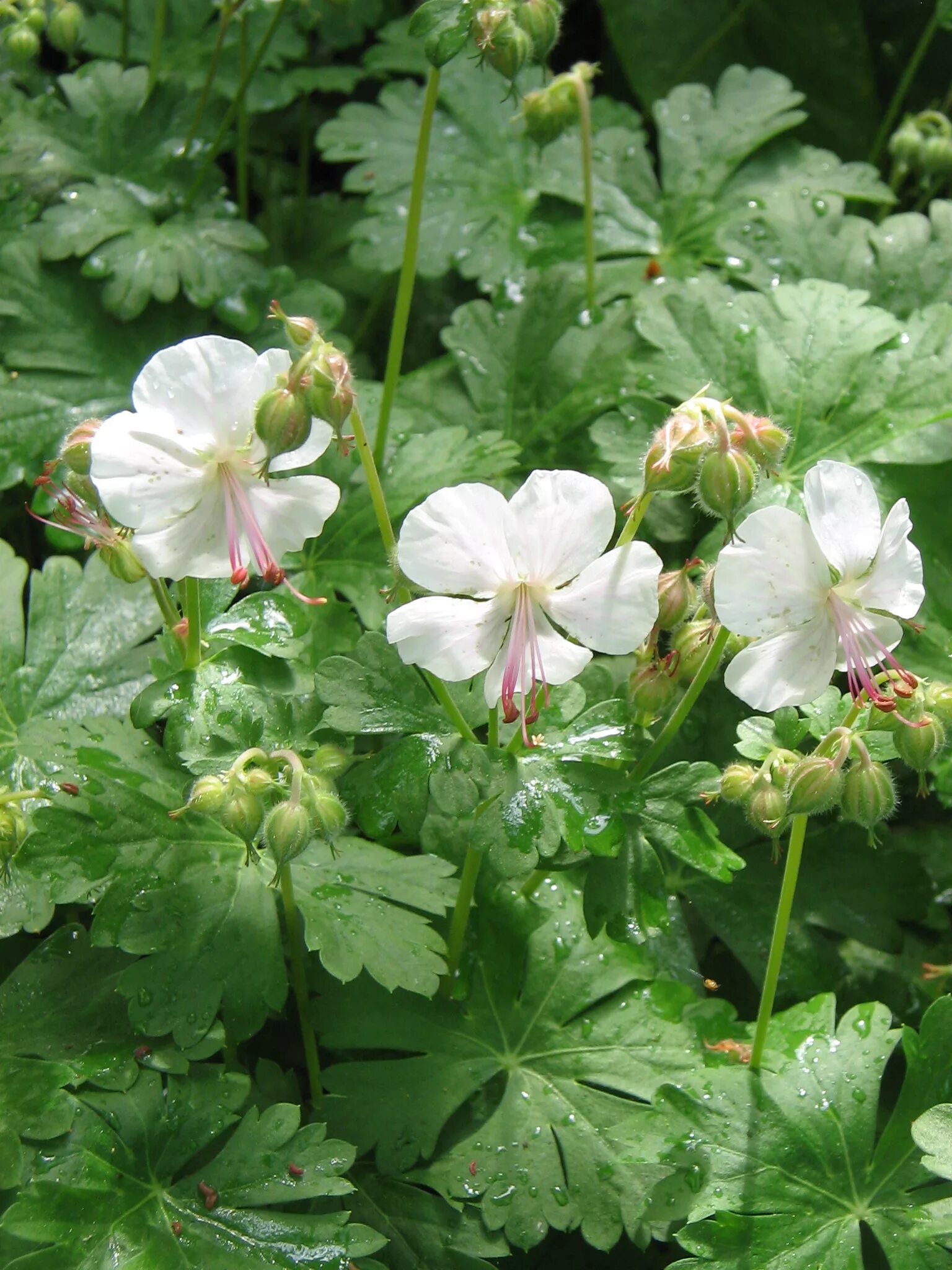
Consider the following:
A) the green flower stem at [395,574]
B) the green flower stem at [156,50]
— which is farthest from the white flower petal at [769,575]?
the green flower stem at [156,50]

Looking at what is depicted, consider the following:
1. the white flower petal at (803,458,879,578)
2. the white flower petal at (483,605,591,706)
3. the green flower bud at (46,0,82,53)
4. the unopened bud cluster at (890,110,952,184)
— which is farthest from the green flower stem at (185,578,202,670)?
the unopened bud cluster at (890,110,952,184)

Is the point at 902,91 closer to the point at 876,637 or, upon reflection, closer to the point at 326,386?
the point at 876,637

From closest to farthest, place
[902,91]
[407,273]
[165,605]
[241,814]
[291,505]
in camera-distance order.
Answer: [241,814] → [291,505] → [165,605] → [407,273] → [902,91]

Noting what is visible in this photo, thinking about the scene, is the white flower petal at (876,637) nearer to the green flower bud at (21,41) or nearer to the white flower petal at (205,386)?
the white flower petal at (205,386)

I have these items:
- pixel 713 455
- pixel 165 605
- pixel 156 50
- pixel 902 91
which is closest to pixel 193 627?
pixel 165 605

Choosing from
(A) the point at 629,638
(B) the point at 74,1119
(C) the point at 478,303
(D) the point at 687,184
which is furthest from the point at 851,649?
(D) the point at 687,184

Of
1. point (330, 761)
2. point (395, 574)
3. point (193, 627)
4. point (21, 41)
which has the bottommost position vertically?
point (330, 761)

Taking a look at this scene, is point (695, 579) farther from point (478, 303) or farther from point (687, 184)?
point (687, 184)

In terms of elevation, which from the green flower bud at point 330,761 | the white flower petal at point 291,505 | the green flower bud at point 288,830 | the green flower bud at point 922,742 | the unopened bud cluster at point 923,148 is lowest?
the green flower bud at point 330,761
